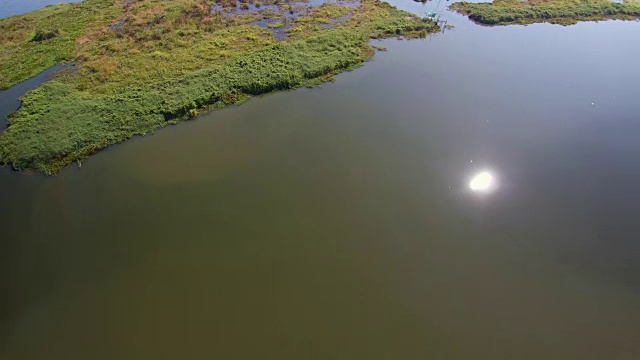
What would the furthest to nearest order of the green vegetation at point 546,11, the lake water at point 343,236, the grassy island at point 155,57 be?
the green vegetation at point 546,11
the grassy island at point 155,57
the lake water at point 343,236

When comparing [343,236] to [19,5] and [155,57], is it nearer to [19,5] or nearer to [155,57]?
[155,57]

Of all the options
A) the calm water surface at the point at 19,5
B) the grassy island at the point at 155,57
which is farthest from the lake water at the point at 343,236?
the calm water surface at the point at 19,5

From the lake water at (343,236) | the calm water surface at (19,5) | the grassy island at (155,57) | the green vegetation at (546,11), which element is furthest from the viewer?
the calm water surface at (19,5)

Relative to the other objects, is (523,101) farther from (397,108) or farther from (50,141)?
(50,141)

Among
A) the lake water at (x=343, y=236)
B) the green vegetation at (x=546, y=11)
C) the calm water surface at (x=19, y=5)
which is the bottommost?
the lake water at (x=343, y=236)

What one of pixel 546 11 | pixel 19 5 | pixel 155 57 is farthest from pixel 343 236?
pixel 19 5

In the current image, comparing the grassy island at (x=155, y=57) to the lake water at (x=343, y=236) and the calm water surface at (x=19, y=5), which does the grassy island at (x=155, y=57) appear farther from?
the calm water surface at (x=19, y=5)
